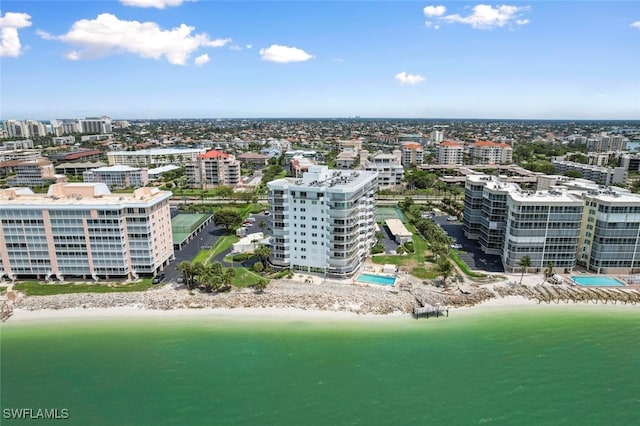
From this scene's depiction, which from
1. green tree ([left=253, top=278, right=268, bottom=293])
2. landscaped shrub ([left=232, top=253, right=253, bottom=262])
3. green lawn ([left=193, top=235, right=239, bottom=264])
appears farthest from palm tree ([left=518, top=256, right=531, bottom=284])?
green lawn ([left=193, top=235, right=239, bottom=264])

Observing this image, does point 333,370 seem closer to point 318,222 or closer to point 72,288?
point 318,222

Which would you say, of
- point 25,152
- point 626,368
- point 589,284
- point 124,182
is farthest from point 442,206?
point 25,152

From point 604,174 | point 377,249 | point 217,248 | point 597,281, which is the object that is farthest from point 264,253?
point 604,174

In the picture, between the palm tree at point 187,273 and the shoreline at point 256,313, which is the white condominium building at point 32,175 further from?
the palm tree at point 187,273

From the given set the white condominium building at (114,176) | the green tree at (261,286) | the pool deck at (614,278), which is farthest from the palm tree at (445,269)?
the white condominium building at (114,176)

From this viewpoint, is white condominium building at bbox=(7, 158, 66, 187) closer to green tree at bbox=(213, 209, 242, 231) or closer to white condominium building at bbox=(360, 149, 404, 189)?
green tree at bbox=(213, 209, 242, 231)

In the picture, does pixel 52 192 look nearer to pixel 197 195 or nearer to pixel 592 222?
pixel 197 195

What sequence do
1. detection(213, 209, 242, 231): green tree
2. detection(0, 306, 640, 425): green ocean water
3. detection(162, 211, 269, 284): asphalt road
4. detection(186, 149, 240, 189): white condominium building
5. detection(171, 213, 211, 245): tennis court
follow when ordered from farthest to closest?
detection(186, 149, 240, 189): white condominium building → detection(213, 209, 242, 231): green tree → detection(171, 213, 211, 245): tennis court → detection(162, 211, 269, 284): asphalt road → detection(0, 306, 640, 425): green ocean water
